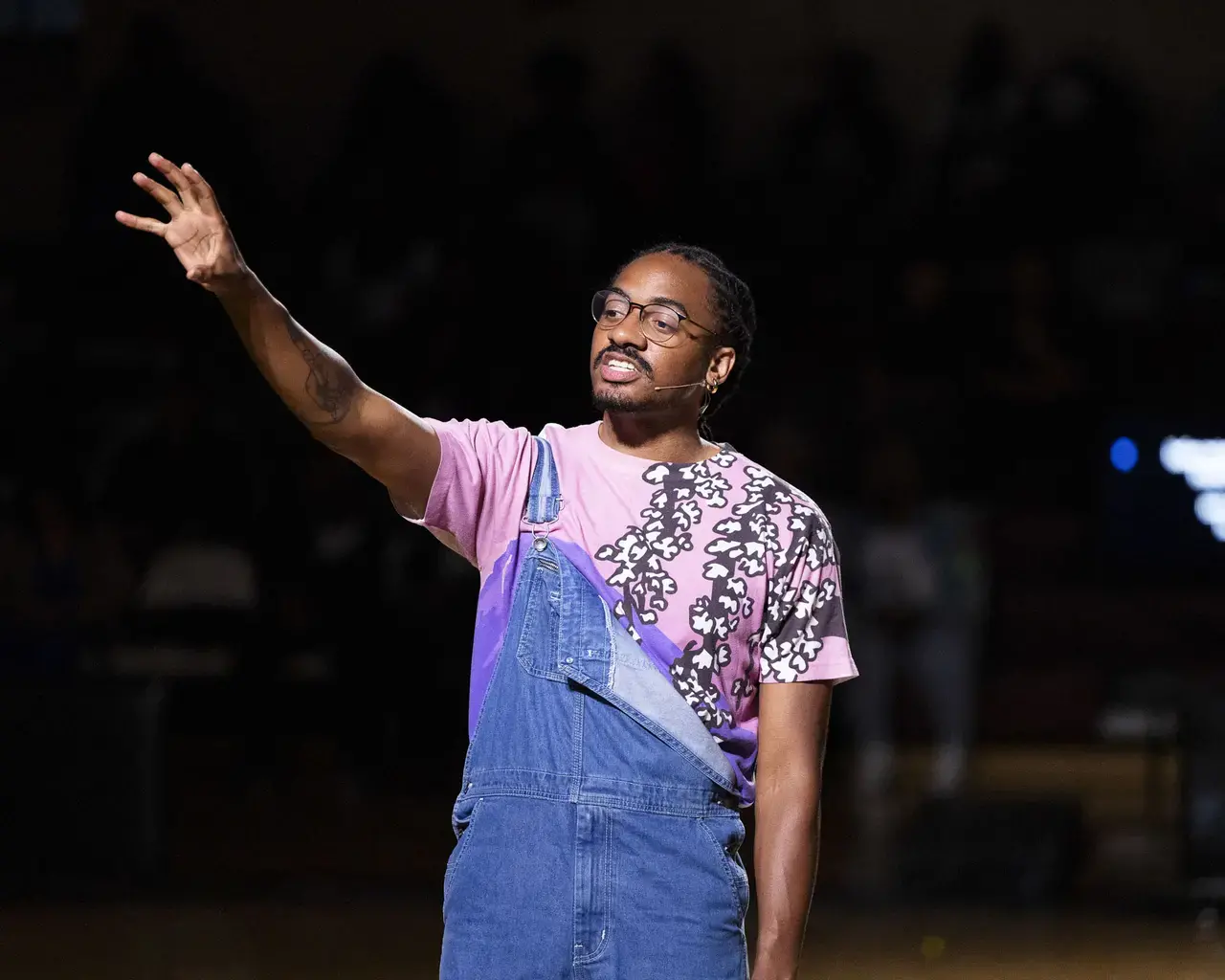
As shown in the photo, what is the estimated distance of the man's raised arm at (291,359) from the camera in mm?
2006

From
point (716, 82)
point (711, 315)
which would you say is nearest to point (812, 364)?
point (716, 82)

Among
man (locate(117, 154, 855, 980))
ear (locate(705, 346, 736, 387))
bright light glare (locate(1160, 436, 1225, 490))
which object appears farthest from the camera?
bright light glare (locate(1160, 436, 1225, 490))

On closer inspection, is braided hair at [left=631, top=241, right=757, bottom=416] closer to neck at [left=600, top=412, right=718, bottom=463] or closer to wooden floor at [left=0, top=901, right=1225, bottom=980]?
neck at [left=600, top=412, right=718, bottom=463]

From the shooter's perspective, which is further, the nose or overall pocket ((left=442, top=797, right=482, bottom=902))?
the nose

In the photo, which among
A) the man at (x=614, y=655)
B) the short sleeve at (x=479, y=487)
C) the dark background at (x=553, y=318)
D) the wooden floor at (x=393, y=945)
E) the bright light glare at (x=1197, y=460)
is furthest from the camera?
the dark background at (x=553, y=318)

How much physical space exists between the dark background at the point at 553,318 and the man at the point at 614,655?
15.1 ft

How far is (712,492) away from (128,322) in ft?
23.7

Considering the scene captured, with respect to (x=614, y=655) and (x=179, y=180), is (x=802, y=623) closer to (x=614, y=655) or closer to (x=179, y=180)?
(x=614, y=655)

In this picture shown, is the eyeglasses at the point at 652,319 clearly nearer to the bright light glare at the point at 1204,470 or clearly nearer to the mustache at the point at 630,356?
the mustache at the point at 630,356

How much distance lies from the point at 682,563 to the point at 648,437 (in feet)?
0.70

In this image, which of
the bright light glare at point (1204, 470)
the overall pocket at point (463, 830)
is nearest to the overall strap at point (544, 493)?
the overall pocket at point (463, 830)

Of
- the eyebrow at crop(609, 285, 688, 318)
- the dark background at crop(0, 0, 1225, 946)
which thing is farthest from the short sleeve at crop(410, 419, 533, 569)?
the dark background at crop(0, 0, 1225, 946)

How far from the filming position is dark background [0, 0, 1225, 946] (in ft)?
25.4

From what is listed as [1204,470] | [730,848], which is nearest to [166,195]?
[730,848]
